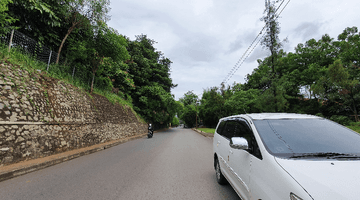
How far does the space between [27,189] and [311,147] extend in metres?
5.53

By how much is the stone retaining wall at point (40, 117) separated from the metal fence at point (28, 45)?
62.7 inches

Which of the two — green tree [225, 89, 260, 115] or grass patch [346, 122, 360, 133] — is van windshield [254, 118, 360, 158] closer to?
grass patch [346, 122, 360, 133]

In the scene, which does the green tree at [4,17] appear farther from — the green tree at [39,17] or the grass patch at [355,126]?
the grass patch at [355,126]

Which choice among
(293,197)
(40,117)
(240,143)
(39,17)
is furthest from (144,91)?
(293,197)

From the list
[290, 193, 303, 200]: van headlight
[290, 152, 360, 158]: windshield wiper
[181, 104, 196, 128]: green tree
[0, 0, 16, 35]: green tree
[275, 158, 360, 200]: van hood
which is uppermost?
[0, 0, 16, 35]: green tree

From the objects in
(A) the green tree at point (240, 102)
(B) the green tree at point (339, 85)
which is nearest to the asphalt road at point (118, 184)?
(B) the green tree at point (339, 85)

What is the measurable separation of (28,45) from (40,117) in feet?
14.8

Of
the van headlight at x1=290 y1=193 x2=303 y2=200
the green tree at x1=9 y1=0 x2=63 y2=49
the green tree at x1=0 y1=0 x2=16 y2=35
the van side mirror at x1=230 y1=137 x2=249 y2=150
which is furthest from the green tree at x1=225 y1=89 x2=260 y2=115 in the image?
the van headlight at x1=290 y1=193 x2=303 y2=200

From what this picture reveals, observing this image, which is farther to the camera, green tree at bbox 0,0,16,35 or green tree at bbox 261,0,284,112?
green tree at bbox 261,0,284,112

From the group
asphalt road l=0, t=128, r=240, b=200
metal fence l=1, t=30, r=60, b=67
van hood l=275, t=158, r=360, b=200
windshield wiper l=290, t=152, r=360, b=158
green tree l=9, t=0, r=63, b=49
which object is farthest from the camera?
green tree l=9, t=0, r=63, b=49

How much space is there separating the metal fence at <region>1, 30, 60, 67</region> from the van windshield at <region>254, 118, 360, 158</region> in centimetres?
1069

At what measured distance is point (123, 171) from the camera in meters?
5.26

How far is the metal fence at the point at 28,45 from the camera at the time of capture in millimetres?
7750

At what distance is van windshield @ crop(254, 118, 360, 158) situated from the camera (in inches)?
82.6
